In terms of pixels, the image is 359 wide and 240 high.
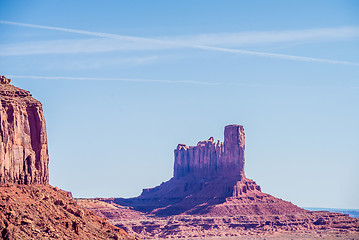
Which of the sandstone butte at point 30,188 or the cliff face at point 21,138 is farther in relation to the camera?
the cliff face at point 21,138

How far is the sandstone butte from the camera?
114 meters

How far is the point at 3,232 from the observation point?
10769 centimetres

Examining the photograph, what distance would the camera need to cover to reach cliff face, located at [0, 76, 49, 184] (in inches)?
4789

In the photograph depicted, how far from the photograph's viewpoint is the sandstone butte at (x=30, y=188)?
4471 inches

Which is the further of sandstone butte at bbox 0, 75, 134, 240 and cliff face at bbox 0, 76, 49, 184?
cliff face at bbox 0, 76, 49, 184

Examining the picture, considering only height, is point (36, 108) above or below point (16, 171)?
above

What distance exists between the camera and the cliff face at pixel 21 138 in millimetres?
→ 121650

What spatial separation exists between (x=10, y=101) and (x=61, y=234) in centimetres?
1862

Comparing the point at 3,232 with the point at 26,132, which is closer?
the point at 3,232

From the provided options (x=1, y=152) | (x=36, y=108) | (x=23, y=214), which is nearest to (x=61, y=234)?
(x=23, y=214)

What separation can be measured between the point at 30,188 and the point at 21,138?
627 cm

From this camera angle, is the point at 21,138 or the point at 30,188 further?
the point at 21,138

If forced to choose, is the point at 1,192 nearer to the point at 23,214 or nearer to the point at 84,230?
the point at 23,214

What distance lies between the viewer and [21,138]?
126 m
